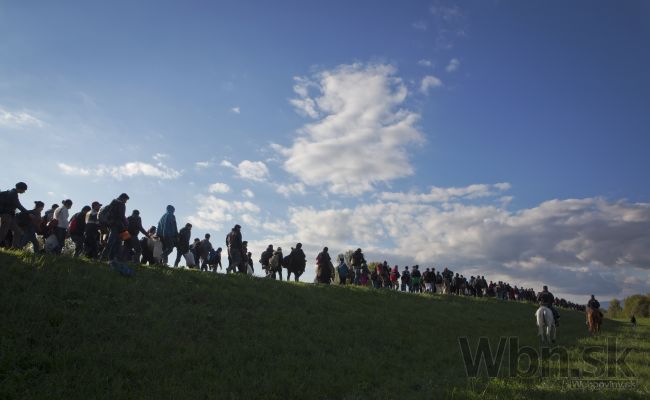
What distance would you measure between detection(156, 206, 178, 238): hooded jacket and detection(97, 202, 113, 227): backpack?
8.89ft

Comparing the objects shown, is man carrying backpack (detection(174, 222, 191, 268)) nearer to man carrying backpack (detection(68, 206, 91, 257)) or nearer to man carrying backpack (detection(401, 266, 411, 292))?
man carrying backpack (detection(68, 206, 91, 257))

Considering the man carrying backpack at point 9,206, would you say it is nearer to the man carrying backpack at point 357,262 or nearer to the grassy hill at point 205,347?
the grassy hill at point 205,347

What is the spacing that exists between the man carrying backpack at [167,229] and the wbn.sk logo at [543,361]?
1241cm

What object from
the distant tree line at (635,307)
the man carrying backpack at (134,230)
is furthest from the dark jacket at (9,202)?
the distant tree line at (635,307)

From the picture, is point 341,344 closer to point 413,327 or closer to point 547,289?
point 413,327

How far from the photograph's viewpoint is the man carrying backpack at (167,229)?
1844 centimetres

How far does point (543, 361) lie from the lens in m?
14.6

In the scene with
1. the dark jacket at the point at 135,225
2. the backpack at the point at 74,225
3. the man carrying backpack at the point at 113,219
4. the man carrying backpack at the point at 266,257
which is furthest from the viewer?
the man carrying backpack at the point at 266,257

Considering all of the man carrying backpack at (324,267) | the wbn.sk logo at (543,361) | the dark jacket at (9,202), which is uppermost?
the dark jacket at (9,202)

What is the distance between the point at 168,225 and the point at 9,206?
562cm

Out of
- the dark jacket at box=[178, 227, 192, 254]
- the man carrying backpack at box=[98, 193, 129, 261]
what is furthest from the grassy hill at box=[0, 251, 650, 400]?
the dark jacket at box=[178, 227, 192, 254]

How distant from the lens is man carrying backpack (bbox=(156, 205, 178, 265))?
60.5ft

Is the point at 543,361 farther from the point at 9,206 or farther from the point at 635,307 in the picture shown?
the point at 635,307

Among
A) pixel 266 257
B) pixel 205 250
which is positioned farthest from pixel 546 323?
pixel 205 250
